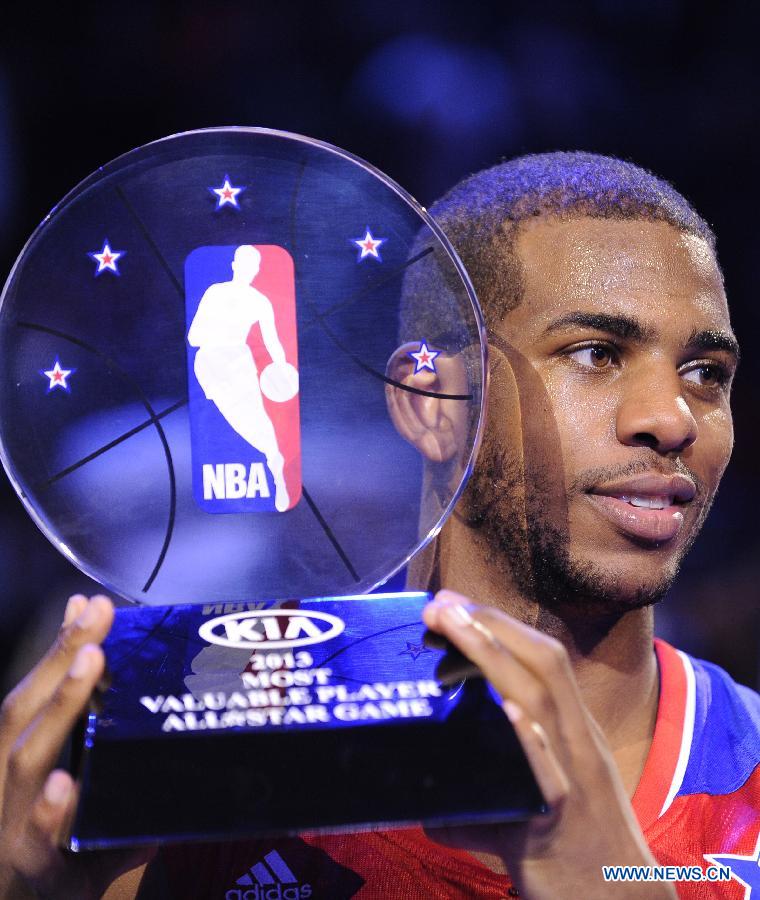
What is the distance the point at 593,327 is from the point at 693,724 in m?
0.61

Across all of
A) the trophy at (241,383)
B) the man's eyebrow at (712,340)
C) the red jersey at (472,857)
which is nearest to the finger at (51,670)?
the trophy at (241,383)

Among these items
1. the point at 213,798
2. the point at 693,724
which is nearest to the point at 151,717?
the point at 213,798

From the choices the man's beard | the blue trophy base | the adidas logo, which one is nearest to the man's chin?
the man's beard

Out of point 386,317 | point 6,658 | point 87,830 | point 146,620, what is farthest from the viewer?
point 6,658

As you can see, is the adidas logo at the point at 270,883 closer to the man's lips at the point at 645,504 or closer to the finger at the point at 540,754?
the finger at the point at 540,754

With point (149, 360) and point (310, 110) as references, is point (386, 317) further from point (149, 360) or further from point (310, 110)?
point (310, 110)

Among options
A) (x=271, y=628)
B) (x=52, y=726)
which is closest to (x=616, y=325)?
(x=271, y=628)

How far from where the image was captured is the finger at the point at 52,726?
32.1 inches

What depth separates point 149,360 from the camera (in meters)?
1.06

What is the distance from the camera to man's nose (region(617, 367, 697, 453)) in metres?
1.17

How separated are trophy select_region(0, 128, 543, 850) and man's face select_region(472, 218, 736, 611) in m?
0.21

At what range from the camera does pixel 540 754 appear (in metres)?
0.79

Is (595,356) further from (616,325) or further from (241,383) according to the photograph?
(241,383)

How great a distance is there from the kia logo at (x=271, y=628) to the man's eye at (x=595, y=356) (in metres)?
0.50
